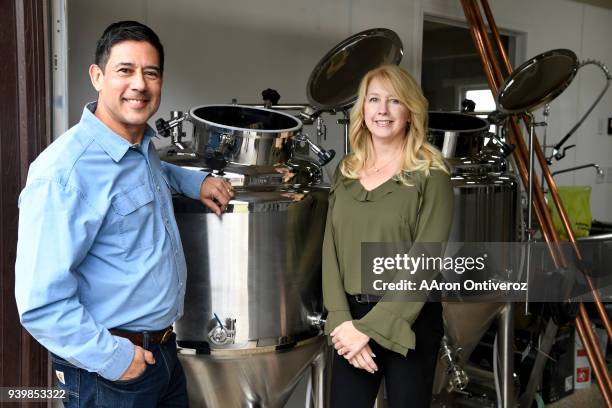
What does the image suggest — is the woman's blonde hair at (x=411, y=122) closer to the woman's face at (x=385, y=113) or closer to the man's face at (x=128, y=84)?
the woman's face at (x=385, y=113)

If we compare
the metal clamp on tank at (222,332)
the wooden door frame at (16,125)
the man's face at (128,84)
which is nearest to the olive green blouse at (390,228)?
the metal clamp on tank at (222,332)

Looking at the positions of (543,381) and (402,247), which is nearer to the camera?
(402,247)

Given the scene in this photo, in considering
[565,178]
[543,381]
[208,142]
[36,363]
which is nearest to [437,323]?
[208,142]

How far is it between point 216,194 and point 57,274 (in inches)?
22.9

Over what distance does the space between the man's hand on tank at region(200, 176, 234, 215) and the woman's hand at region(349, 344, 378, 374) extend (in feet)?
1.68

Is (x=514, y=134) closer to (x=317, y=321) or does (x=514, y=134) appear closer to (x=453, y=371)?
(x=453, y=371)

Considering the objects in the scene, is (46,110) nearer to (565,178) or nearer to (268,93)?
(268,93)

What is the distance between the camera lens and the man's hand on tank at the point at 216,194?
1686 mm

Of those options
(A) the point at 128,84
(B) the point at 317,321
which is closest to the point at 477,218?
(B) the point at 317,321

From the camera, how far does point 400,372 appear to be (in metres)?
1.67

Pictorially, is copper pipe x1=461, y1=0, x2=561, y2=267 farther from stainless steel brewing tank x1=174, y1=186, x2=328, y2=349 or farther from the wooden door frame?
the wooden door frame

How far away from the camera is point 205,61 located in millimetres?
2812

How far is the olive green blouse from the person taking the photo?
5.30 ft

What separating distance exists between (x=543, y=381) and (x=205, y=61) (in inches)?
92.2
